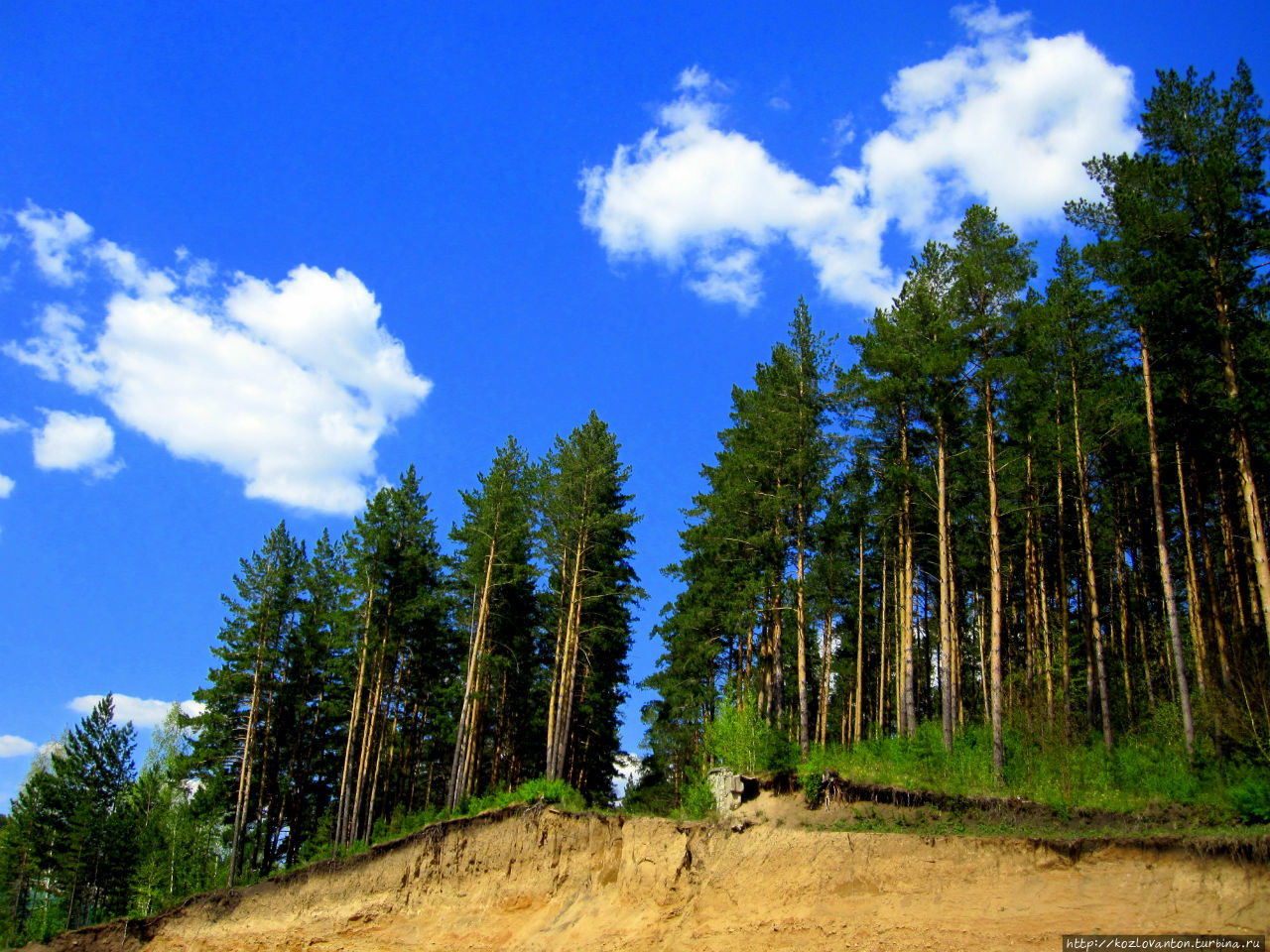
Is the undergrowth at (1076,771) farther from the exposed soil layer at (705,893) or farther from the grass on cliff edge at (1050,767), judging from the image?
the exposed soil layer at (705,893)

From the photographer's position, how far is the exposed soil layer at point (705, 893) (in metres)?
14.0

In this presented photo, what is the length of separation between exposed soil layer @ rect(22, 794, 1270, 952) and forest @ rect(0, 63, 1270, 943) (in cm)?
224

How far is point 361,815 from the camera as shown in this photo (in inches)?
1320

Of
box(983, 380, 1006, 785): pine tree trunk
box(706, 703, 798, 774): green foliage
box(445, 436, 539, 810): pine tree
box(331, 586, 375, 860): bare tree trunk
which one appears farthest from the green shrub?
box(331, 586, 375, 860): bare tree trunk

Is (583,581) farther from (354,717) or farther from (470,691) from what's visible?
(354,717)

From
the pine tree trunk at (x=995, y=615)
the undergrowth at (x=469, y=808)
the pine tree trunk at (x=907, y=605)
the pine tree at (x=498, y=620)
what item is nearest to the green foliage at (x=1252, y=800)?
the pine tree trunk at (x=995, y=615)

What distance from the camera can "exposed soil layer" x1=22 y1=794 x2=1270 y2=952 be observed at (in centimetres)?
1401

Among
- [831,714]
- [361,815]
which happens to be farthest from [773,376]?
[361,815]

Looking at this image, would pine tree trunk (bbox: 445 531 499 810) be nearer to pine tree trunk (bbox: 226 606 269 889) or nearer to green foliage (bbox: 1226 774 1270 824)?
pine tree trunk (bbox: 226 606 269 889)

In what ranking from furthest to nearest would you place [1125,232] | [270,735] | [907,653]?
[270,735] → [907,653] → [1125,232]

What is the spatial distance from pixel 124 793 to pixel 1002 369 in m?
46.3

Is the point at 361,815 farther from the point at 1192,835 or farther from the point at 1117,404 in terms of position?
the point at 1117,404

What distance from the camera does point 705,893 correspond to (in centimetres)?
1909

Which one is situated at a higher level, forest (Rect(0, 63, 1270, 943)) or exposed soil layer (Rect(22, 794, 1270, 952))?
forest (Rect(0, 63, 1270, 943))
